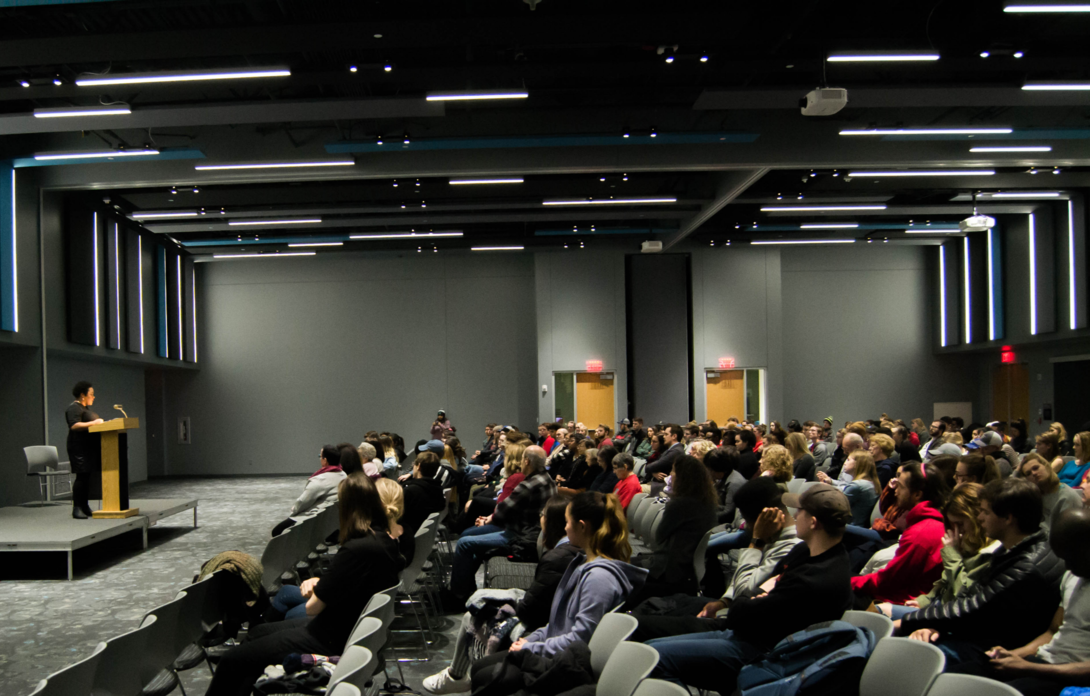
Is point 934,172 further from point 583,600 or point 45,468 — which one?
point 45,468

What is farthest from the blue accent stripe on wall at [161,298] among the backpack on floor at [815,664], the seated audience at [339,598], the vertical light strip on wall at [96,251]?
the backpack on floor at [815,664]

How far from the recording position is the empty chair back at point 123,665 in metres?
2.84

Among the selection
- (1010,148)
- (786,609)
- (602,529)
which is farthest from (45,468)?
(1010,148)

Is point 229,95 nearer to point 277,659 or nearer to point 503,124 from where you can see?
point 503,124

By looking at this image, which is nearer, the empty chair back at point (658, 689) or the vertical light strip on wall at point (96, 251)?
the empty chair back at point (658, 689)

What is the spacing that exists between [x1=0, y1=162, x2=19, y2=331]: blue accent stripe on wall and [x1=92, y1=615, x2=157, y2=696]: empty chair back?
362 inches

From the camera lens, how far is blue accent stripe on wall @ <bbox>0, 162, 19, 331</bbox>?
1034 cm

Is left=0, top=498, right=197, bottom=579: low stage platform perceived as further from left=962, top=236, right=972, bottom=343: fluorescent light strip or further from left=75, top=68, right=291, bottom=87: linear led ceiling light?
left=962, top=236, right=972, bottom=343: fluorescent light strip

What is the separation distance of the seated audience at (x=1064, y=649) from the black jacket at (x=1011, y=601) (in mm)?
74

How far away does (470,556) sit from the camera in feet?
18.0

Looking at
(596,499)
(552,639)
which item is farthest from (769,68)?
(552,639)

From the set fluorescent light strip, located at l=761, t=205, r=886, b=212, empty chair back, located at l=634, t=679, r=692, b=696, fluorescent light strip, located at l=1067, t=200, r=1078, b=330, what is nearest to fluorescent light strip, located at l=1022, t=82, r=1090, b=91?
fluorescent light strip, located at l=761, t=205, r=886, b=212

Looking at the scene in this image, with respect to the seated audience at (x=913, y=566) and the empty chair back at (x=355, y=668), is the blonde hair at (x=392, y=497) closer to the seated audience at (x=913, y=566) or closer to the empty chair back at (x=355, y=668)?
the empty chair back at (x=355, y=668)

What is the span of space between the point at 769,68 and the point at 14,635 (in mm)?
8366
